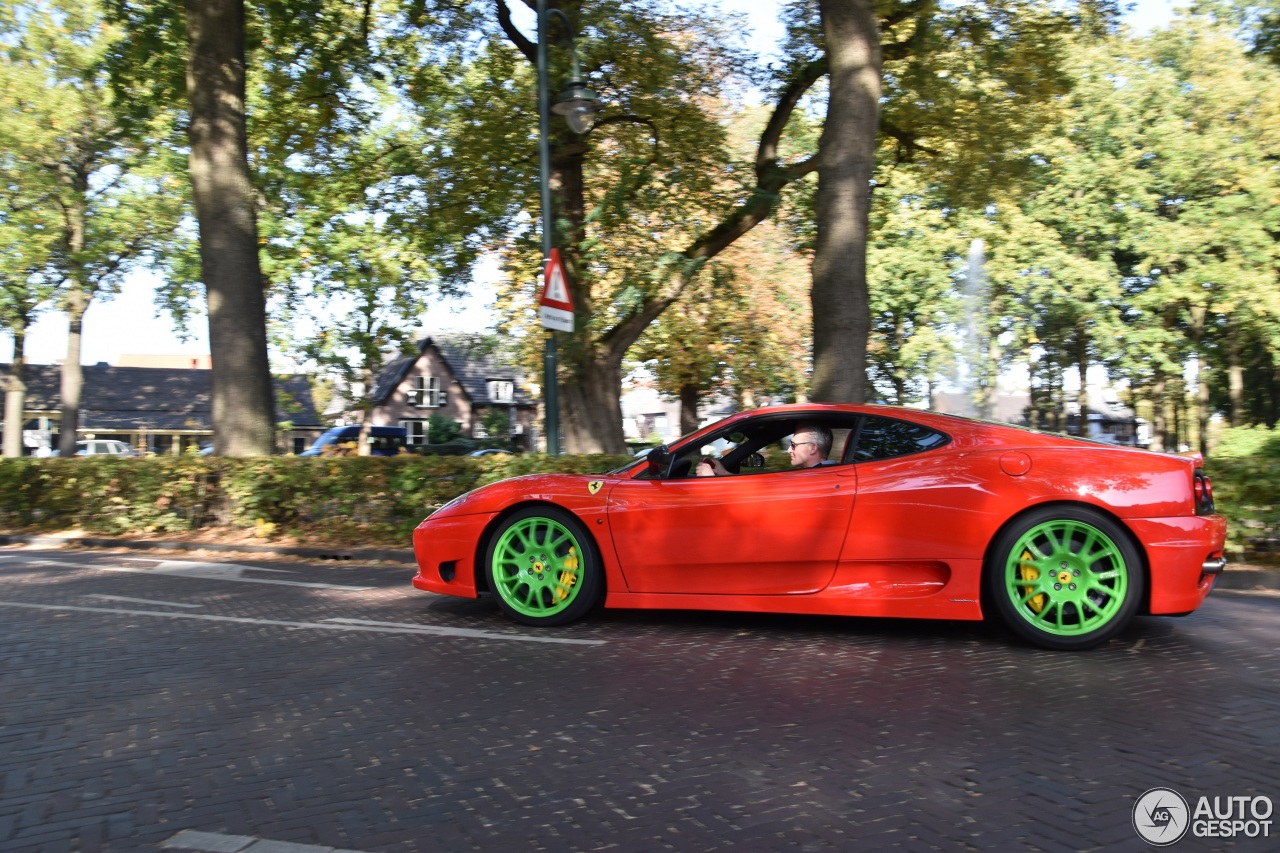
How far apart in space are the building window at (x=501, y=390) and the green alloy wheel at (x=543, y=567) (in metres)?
60.6

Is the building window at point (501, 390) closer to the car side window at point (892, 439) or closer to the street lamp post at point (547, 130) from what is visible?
the street lamp post at point (547, 130)

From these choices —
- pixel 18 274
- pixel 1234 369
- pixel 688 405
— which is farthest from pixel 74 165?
pixel 1234 369

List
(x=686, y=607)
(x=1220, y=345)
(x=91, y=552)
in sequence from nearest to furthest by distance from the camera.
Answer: (x=686, y=607) → (x=91, y=552) → (x=1220, y=345)

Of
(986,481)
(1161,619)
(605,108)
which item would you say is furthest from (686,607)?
(605,108)

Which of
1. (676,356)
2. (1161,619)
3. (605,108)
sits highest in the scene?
(605,108)

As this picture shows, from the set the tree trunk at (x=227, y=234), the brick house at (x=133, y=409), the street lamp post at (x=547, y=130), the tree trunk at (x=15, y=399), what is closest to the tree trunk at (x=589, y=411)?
the street lamp post at (x=547, y=130)

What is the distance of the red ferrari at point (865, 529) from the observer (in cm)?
520

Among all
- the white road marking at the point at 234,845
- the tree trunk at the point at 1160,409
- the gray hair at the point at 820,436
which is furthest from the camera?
the tree trunk at the point at 1160,409

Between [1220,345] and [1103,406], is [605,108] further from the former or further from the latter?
[1103,406]

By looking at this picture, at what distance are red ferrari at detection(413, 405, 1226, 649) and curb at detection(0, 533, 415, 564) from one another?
4557 millimetres

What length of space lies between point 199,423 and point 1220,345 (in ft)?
189

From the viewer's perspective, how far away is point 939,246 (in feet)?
114

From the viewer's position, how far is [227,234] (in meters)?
13.1

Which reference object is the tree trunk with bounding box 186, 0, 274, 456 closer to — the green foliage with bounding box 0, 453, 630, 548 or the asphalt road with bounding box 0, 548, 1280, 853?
the green foliage with bounding box 0, 453, 630, 548
